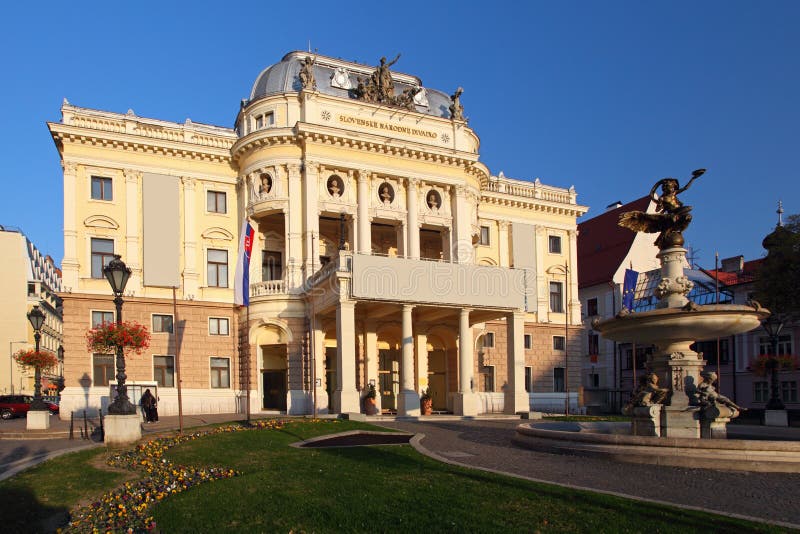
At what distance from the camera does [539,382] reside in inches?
1902

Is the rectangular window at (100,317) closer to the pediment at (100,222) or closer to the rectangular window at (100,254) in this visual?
the rectangular window at (100,254)

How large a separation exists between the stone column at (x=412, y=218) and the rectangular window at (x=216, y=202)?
36.3ft

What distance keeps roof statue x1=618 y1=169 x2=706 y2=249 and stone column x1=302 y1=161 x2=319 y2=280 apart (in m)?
23.0

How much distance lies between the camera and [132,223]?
1529 inches

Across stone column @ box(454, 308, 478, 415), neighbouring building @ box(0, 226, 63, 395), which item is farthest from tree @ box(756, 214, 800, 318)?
neighbouring building @ box(0, 226, 63, 395)

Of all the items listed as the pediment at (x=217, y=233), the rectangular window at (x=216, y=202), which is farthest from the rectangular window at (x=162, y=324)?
the rectangular window at (x=216, y=202)

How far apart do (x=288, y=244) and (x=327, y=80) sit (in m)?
11.4

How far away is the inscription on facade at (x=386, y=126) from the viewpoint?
40594 mm

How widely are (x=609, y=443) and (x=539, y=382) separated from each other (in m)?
33.7

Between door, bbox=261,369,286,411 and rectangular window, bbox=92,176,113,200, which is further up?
rectangular window, bbox=92,176,113,200

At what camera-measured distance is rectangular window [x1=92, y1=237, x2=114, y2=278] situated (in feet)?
125

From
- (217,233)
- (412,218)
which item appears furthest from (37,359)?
(412,218)

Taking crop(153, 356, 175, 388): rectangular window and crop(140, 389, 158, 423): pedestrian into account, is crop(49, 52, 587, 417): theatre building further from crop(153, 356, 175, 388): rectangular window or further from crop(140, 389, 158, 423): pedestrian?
crop(140, 389, 158, 423): pedestrian

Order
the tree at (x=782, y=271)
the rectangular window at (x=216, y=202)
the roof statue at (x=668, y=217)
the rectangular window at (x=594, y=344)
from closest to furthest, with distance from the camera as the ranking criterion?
the roof statue at (x=668, y=217) → the tree at (x=782, y=271) → the rectangular window at (x=216, y=202) → the rectangular window at (x=594, y=344)
